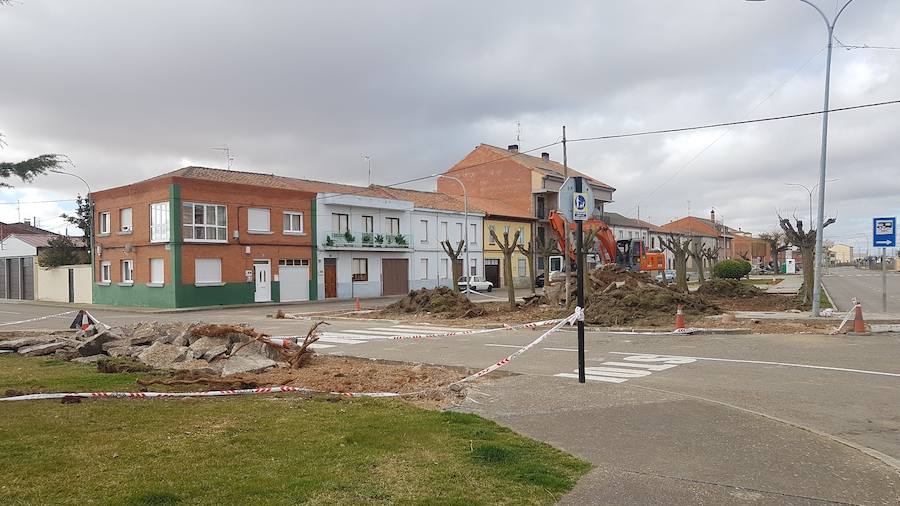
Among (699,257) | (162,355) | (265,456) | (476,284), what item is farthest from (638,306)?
(476,284)

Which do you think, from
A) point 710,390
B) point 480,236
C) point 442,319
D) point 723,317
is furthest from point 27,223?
point 710,390

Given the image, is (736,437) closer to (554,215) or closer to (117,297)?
(554,215)

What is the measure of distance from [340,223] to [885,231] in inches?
1295

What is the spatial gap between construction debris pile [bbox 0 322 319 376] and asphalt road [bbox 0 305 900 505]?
2504 millimetres

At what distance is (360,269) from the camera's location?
46906 mm

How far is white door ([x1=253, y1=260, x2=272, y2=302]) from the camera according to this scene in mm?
39531

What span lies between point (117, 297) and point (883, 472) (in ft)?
135

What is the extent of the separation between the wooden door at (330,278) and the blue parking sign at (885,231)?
32.1m

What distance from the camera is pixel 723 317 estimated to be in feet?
66.4

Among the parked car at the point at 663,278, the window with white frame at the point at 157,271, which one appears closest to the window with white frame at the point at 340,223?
the window with white frame at the point at 157,271

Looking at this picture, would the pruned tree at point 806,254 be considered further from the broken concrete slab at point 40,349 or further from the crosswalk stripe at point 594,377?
the broken concrete slab at point 40,349

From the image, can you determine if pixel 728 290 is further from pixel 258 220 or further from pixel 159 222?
pixel 159 222

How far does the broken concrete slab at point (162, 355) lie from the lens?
11.4 meters

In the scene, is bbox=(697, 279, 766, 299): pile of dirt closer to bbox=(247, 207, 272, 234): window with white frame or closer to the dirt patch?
the dirt patch
